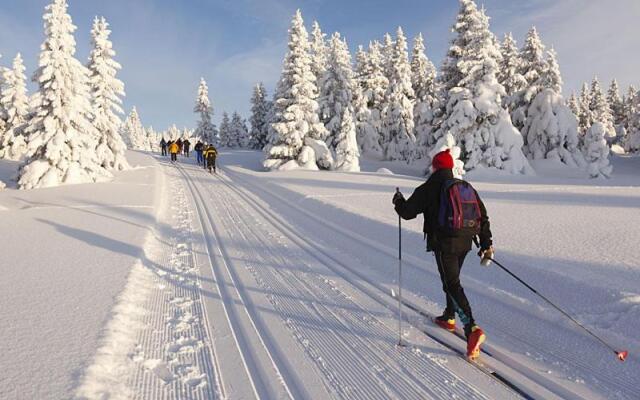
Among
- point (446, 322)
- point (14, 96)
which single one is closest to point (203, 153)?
point (14, 96)

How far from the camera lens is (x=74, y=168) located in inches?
811

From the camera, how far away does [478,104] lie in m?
27.1

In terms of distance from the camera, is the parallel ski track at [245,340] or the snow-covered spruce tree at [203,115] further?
the snow-covered spruce tree at [203,115]

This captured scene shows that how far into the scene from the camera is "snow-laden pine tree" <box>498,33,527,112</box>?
36.1m

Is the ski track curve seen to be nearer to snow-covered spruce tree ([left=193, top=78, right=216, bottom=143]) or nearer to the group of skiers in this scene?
the group of skiers

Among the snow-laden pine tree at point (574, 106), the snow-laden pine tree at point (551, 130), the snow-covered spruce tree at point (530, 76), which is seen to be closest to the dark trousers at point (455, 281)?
the snow-laden pine tree at point (551, 130)

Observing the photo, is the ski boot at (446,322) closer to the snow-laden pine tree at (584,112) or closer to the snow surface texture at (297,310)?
the snow surface texture at (297,310)

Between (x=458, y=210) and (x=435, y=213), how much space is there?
26 cm

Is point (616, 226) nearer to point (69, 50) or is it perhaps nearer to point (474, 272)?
point (474, 272)

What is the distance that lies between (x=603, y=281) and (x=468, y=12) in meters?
27.8

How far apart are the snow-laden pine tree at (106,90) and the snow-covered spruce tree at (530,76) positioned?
113ft

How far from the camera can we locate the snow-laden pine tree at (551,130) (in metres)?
33.1

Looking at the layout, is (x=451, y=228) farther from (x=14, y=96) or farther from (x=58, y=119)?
(x=14, y=96)

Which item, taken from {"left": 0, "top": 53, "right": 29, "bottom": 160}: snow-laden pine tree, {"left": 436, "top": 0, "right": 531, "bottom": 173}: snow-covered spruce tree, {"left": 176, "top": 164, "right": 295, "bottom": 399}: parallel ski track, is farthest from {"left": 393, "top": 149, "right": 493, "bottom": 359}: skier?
{"left": 0, "top": 53, "right": 29, "bottom": 160}: snow-laden pine tree
